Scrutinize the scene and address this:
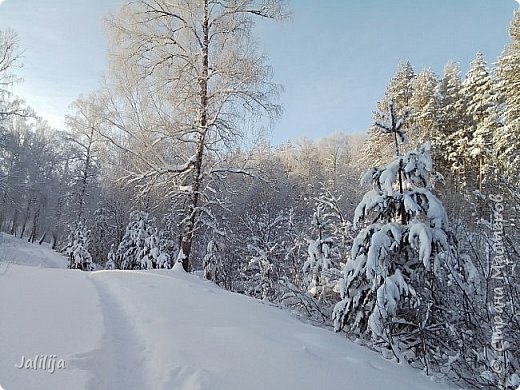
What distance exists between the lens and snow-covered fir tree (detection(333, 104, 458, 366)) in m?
3.41

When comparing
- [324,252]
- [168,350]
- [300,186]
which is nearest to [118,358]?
[168,350]

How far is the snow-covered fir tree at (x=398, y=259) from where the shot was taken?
341cm

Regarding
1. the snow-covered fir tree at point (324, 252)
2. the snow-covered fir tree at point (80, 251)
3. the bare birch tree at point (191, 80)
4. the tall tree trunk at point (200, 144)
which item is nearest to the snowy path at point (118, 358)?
the snow-covered fir tree at point (324, 252)

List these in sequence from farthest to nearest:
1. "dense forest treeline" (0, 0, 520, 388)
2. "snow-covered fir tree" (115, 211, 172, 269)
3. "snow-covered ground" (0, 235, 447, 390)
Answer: "snow-covered fir tree" (115, 211, 172, 269), "dense forest treeline" (0, 0, 520, 388), "snow-covered ground" (0, 235, 447, 390)

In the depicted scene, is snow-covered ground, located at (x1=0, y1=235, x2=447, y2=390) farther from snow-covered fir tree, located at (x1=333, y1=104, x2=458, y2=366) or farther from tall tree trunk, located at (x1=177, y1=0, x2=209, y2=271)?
tall tree trunk, located at (x1=177, y1=0, x2=209, y2=271)

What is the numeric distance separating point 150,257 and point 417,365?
11298 millimetres

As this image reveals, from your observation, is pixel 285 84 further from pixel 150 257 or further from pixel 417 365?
pixel 150 257

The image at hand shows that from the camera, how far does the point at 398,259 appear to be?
372 cm

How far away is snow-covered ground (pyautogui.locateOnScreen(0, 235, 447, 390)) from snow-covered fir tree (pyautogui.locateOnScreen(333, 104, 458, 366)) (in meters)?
0.39

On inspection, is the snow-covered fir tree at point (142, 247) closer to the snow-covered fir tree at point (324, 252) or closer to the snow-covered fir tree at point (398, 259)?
the snow-covered fir tree at point (324, 252)

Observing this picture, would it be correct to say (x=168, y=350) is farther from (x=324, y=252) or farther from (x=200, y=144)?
(x=200, y=144)

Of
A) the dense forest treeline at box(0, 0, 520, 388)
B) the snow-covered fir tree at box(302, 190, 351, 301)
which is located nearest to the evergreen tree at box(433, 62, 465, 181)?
the dense forest treeline at box(0, 0, 520, 388)

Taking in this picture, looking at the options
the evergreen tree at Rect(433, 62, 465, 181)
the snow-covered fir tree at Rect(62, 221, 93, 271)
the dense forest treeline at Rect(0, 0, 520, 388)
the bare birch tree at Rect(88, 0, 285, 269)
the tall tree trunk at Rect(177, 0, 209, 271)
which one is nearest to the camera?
the dense forest treeline at Rect(0, 0, 520, 388)

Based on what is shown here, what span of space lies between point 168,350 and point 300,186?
13266 mm
